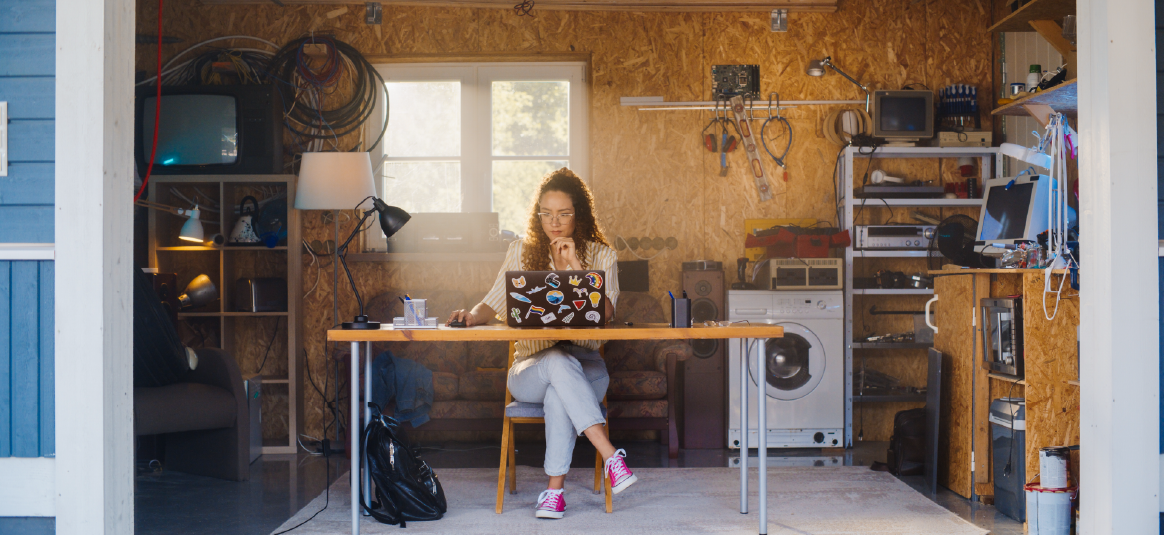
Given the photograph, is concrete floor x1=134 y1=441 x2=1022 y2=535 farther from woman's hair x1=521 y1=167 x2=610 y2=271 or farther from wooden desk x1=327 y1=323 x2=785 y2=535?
woman's hair x1=521 y1=167 x2=610 y2=271

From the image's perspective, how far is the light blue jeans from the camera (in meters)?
2.74

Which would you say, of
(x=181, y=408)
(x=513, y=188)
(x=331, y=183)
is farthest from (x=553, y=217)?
(x=181, y=408)

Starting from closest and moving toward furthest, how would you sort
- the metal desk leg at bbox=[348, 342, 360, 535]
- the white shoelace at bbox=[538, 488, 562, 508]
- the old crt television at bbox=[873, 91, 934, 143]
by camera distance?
the metal desk leg at bbox=[348, 342, 360, 535] < the white shoelace at bbox=[538, 488, 562, 508] < the old crt television at bbox=[873, 91, 934, 143]

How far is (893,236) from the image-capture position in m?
4.38

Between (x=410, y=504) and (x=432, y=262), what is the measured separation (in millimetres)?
2186

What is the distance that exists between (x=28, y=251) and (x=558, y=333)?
1512mm

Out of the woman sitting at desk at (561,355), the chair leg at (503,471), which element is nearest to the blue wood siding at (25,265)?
the woman sitting at desk at (561,355)

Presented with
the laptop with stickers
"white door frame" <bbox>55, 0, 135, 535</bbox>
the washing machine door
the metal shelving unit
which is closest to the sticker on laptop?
the laptop with stickers

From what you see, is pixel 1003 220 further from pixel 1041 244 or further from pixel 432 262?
pixel 432 262

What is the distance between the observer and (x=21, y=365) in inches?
84.7

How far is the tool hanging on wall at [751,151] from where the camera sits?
4.71m

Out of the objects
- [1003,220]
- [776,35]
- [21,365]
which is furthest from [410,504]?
[776,35]

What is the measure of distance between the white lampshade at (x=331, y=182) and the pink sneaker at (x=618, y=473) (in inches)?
86.3

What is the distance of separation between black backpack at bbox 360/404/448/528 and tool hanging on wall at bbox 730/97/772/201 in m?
2.83
